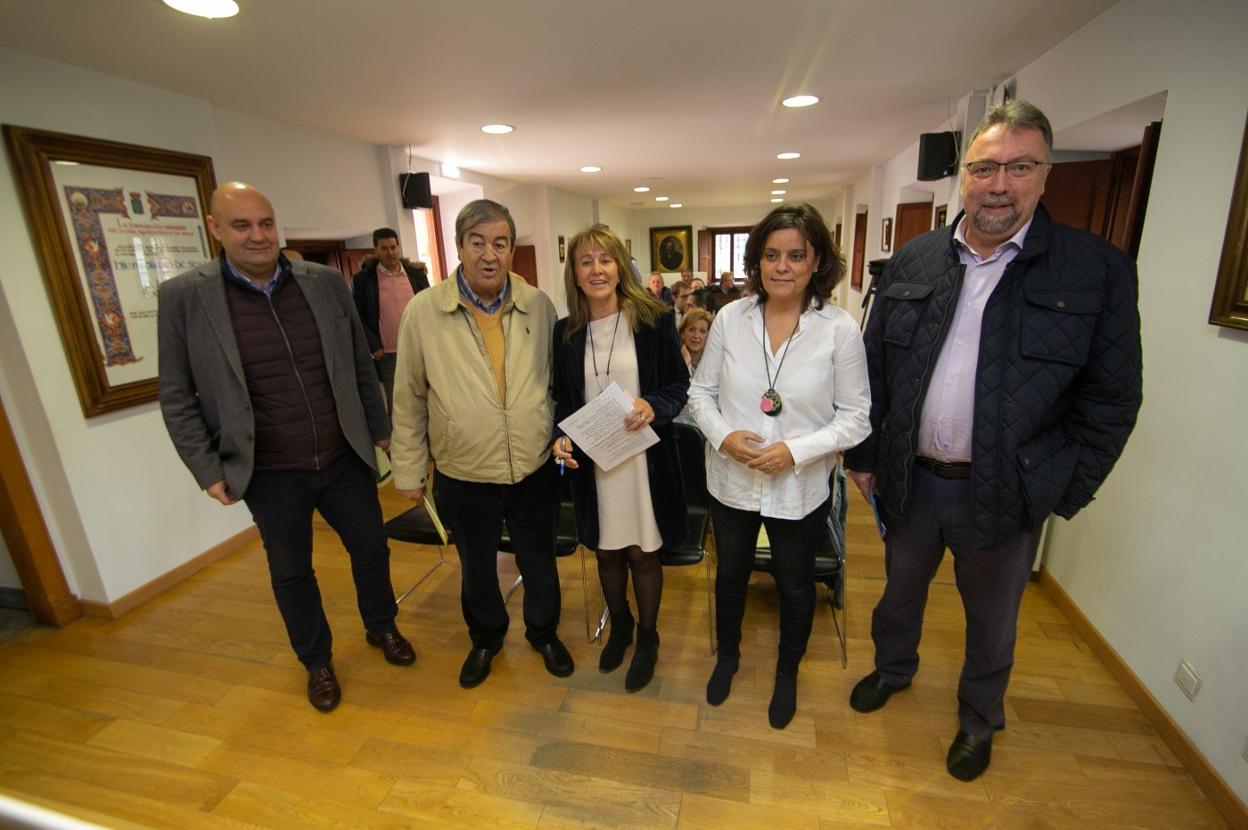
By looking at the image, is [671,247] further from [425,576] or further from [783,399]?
[783,399]

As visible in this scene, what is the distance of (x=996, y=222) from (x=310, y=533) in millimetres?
2329

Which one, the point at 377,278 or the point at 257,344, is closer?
the point at 257,344

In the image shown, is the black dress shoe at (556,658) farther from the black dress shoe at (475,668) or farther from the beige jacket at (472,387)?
the beige jacket at (472,387)

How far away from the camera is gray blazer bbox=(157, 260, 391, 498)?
1795mm

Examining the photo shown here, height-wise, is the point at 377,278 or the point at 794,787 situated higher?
the point at 377,278

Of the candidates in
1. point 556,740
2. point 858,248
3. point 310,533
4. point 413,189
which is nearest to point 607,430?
point 556,740

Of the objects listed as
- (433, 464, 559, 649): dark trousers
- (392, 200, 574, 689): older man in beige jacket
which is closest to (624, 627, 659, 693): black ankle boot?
(433, 464, 559, 649): dark trousers

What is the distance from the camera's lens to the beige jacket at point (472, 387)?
71.2 inches

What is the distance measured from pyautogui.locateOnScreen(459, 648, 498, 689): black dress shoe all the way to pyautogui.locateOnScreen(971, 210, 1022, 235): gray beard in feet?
7.01

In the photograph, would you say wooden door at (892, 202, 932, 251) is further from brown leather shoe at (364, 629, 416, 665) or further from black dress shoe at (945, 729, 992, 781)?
brown leather shoe at (364, 629, 416, 665)

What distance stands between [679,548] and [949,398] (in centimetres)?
113

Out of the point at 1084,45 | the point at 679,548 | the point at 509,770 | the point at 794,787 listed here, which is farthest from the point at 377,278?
the point at 1084,45

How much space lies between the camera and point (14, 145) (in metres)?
2.32

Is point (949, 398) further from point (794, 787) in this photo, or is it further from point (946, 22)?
point (946, 22)
